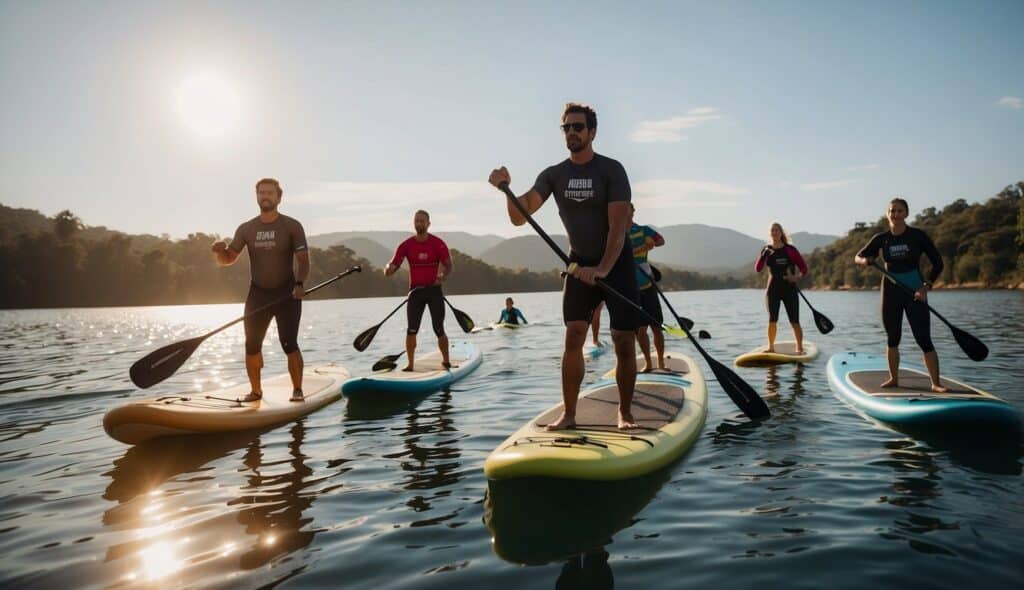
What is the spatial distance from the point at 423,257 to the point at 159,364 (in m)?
4.31

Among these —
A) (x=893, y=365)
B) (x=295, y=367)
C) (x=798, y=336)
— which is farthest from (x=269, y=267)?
(x=798, y=336)

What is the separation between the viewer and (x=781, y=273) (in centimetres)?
1177

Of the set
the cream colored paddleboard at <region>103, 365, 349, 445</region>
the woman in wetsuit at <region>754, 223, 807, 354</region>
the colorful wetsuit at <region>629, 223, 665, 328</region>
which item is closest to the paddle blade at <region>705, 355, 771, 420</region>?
the colorful wetsuit at <region>629, 223, 665, 328</region>

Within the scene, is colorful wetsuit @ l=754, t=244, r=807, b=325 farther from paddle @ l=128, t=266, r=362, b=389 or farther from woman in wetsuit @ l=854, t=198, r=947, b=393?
paddle @ l=128, t=266, r=362, b=389

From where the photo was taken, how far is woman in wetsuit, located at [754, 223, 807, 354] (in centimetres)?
1166

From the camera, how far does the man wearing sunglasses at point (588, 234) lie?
5375 millimetres

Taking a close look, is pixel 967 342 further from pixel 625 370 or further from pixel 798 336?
pixel 625 370

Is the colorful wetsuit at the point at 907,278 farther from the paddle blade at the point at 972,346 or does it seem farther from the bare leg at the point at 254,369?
the bare leg at the point at 254,369

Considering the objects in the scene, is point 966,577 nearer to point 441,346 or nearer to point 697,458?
point 697,458

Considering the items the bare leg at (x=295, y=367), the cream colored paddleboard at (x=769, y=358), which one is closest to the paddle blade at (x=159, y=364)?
the bare leg at (x=295, y=367)

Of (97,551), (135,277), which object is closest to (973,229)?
(97,551)

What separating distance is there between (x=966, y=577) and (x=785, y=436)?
3234mm

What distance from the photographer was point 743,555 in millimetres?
3508

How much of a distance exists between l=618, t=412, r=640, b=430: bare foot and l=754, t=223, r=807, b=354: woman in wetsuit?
7.25 m
